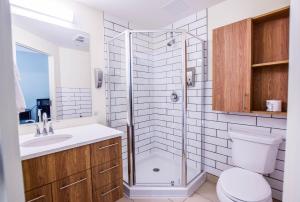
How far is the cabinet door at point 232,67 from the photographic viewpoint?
1.65m

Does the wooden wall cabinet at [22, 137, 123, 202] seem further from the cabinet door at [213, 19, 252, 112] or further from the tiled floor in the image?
the cabinet door at [213, 19, 252, 112]

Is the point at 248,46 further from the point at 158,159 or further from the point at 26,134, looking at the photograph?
the point at 26,134

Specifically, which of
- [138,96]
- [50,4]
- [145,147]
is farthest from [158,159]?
[50,4]

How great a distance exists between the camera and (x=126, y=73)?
1929 millimetres

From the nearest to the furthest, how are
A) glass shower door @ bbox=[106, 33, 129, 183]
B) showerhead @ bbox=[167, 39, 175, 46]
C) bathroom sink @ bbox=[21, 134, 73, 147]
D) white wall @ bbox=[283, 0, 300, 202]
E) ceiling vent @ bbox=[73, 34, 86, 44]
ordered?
1. white wall @ bbox=[283, 0, 300, 202]
2. bathroom sink @ bbox=[21, 134, 73, 147]
3. ceiling vent @ bbox=[73, 34, 86, 44]
4. glass shower door @ bbox=[106, 33, 129, 183]
5. showerhead @ bbox=[167, 39, 175, 46]

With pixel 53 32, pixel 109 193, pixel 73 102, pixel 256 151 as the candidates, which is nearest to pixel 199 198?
pixel 256 151

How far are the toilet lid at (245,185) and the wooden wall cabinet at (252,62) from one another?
627mm

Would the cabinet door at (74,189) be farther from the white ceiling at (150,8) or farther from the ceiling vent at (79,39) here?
the white ceiling at (150,8)

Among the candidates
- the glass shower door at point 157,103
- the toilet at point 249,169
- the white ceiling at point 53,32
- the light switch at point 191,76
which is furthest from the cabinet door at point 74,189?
the light switch at point 191,76

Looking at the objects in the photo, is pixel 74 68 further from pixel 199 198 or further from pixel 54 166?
pixel 199 198

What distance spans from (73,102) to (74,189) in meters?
0.95

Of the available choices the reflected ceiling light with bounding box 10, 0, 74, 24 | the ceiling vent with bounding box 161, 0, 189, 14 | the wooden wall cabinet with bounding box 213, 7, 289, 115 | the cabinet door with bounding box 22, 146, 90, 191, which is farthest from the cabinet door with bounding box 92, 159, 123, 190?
the ceiling vent with bounding box 161, 0, 189, 14

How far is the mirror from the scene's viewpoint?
1587mm

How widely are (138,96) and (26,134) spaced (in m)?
1.49
